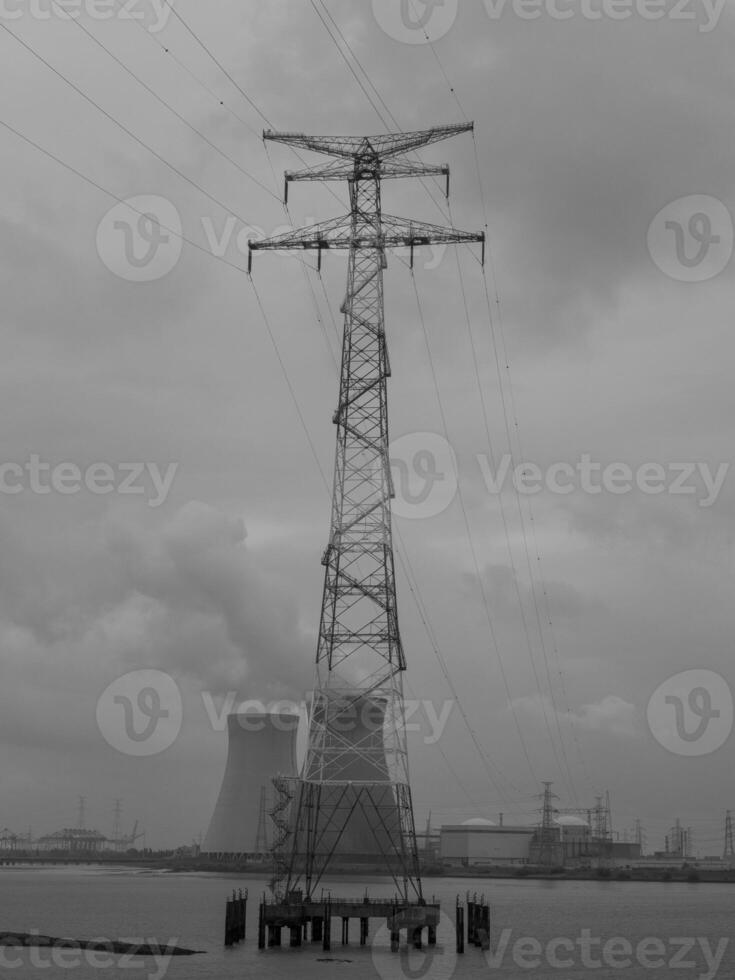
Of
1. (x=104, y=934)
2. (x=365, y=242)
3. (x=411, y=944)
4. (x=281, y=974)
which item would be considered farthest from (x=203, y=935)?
(x=365, y=242)

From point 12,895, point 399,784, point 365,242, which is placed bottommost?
point 12,895

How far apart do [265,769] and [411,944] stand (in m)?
74.9

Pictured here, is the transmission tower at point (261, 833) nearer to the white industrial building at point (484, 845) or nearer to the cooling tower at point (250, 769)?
the cooling tower at point (250, 769)

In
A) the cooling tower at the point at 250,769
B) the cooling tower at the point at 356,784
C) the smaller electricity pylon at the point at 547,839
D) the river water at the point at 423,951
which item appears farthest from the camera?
the smaller electricity pylon at the point at 547,839

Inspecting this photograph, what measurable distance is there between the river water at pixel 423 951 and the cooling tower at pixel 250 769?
676 inches

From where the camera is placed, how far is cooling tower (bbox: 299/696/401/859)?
2029 inches

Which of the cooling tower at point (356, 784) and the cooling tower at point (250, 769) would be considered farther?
the cooling tower at point (250, 769)

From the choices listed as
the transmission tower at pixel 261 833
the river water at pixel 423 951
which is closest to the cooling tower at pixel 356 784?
the river water at pixel 423 951

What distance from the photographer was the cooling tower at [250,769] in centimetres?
12525

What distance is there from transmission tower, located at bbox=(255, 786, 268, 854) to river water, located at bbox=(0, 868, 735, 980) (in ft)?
65.0

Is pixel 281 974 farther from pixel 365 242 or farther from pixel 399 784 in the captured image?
pixel 365 242

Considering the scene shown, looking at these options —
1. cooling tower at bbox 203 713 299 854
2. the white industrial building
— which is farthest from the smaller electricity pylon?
cooling tower at bbox 203 713 299 854

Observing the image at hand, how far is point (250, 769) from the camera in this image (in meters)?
128

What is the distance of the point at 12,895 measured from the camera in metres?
119
